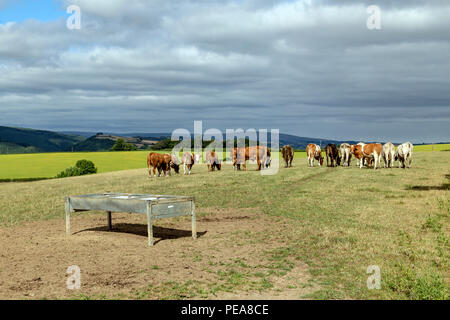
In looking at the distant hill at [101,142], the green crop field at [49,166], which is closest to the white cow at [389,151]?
the green crop field at [49,166]

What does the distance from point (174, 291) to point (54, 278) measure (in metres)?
2.37

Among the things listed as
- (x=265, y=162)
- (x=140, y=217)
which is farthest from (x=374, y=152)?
(x=140, y=217)

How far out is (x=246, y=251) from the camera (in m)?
10.3

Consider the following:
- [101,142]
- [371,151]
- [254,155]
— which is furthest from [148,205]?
[101,142]

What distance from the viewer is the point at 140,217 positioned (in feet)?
53.2

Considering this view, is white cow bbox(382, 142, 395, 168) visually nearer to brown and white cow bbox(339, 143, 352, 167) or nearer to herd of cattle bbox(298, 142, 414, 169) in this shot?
herd of cattle bbox(298, 142, 414, 169)

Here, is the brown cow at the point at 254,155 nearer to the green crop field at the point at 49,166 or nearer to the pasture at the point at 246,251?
the pasture at the point at 246,251

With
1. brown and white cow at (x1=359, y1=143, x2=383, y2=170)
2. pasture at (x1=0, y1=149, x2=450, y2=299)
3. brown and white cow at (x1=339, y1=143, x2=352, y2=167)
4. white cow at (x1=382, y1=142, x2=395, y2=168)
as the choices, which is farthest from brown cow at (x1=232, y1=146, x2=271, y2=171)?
pasture at (x1=0, y1=149, x2=450, y2=299)

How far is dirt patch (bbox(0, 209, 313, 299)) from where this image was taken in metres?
7.34

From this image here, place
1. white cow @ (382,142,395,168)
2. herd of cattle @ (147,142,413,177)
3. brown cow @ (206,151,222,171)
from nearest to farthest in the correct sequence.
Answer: herd of cattle @ (147,142,413,177)
white cow @ (382,142,395,168)
brown cow @ (206,151,222,171)

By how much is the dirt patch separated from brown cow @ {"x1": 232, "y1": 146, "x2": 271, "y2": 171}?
2401 cm

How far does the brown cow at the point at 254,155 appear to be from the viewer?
126 ft

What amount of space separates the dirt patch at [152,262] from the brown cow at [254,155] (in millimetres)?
24006

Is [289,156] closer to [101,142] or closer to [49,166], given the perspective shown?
[49,166]
